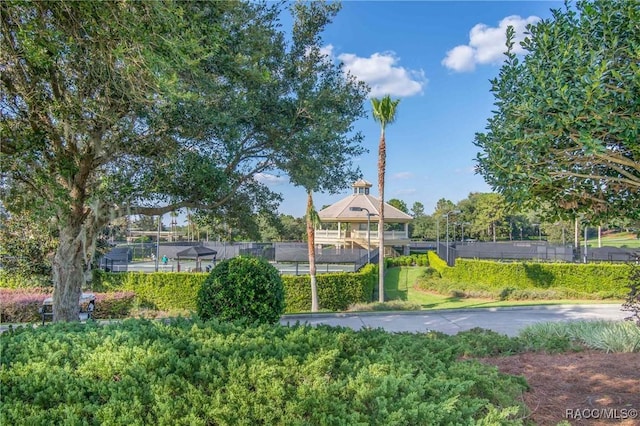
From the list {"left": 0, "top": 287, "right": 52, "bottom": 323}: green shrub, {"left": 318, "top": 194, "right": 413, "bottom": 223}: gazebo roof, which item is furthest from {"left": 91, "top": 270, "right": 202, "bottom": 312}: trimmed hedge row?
{"left": 318, "top": 194, "right": 413, "bottom": 223}: gazebo roof

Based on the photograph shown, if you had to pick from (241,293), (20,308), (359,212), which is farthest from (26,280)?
(359,212)

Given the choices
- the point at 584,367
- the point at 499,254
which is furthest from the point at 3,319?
the point at 499,254

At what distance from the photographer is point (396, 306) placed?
1213 cm

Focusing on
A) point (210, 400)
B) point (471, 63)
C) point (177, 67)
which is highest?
point (471, 63)

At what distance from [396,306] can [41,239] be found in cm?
1173

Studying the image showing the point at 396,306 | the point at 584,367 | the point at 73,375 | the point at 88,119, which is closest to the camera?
the point at 73,375

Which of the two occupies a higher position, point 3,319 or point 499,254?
point 499,254

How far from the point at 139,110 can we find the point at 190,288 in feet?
28.2

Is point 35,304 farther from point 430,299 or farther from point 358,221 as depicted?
point 358,221

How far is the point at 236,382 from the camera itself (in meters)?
2.48

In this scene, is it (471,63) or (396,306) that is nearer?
(471,63)

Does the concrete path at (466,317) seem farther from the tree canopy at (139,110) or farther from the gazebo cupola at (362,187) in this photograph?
the gazebo cupola at (362,187)

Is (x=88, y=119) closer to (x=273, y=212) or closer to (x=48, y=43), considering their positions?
(x=48, y=43)

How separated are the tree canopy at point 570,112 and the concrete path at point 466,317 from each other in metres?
6.47
